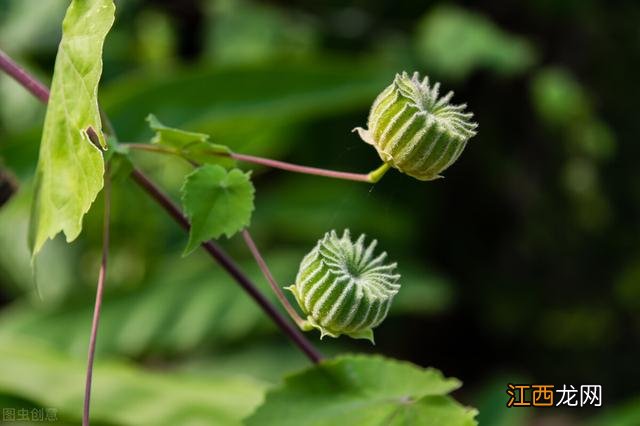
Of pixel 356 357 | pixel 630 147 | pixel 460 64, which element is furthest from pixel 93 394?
pixel 630 147

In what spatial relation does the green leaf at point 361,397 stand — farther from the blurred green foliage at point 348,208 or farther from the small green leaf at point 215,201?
the blurred green foliage at point 348,208

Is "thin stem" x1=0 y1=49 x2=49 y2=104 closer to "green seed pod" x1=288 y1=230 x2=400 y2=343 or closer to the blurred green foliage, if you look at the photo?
"green seed pod" x1=288 y1=230 x2=400 y2=343

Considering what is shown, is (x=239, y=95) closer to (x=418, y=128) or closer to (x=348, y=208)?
(x=348, y=208)

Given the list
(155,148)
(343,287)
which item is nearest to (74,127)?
(155,148)

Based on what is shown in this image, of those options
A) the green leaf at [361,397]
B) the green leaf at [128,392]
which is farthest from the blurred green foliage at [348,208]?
the green leaf at [361,397]

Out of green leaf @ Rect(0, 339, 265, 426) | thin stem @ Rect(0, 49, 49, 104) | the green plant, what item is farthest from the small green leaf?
green leaf @ Rect(0, 339, 265, 426)

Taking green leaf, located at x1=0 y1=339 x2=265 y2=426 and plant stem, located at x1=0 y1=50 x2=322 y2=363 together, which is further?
green leaf, located at x1=0 y1=339 x2=265 y2=426

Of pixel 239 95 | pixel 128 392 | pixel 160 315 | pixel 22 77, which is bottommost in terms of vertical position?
pixel 22 77
